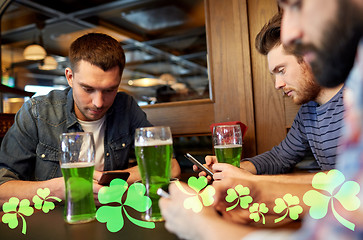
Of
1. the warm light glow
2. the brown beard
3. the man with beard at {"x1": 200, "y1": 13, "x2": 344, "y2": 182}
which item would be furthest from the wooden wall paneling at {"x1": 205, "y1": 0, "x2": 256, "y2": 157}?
the warm light glow

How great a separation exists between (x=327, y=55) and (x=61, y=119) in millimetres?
1437

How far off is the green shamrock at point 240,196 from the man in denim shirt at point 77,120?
25.0 inches

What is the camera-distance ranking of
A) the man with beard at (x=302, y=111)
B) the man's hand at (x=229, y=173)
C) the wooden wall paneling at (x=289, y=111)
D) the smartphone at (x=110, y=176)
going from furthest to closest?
the wooden wall paneling at (x=289, y=111) → the man with beard at (x=302, y=111) → the man's hand at (x=229, y=173) → the smartphone at (x=110, y=176)

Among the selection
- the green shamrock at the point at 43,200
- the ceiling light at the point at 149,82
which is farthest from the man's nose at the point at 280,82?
the ceiling light at the point at 149,82

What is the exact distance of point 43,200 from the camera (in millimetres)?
1110

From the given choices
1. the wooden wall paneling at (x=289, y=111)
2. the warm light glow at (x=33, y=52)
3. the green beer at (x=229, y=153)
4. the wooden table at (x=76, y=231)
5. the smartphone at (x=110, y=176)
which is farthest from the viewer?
the warm light glow at (x=33, y=52)

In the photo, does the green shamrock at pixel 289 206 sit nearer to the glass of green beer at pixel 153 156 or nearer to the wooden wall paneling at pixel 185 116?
the glass of green beer at pixel 153 156

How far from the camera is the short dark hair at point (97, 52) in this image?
1.53 metres

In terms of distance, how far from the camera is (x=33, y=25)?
489 cm

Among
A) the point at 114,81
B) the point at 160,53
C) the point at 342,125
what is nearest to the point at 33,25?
the point at 160,53

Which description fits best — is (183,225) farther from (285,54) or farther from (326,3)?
(285,54)

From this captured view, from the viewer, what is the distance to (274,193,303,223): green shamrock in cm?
82
